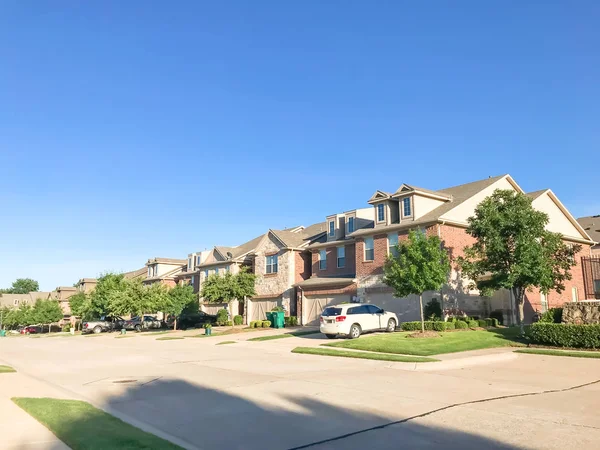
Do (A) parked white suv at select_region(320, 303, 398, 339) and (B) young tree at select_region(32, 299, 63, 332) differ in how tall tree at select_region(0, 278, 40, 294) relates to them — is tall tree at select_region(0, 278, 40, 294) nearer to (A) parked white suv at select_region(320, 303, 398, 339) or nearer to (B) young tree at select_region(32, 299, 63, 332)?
(B) young tree at select_region(32, 299, 63, 332)

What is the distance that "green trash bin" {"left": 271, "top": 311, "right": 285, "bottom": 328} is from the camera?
119ft

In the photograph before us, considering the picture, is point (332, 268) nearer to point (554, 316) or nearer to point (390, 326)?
point (390, 326)

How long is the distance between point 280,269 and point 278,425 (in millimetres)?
32440

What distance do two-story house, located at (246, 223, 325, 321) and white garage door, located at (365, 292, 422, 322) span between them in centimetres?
885

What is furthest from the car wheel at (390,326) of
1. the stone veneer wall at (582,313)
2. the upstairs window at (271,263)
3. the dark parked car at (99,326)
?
the dark parked car at (99,326)

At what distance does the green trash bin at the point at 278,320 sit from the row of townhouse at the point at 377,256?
4.59 feet

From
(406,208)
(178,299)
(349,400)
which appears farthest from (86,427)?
(178,299)

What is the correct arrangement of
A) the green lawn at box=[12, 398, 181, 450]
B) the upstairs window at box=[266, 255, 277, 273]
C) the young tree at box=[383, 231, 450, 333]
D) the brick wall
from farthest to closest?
the upstairs window at box=[266, 255, 277, 273] → the brick wall → the young tree at box=[383, 231, 450, 333] → the green lawn at box=[12, 398, 181, 450]

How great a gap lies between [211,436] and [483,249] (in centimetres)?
1995

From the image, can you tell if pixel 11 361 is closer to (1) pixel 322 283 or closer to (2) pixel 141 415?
(2) pixel 141 415

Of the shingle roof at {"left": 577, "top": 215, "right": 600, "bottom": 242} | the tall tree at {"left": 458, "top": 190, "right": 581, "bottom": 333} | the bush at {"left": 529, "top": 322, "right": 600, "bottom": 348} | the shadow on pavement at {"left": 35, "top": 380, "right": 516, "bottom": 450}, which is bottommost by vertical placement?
the shadow on pavement at {"left": 35, "top": 380, "right": 516, "bottom": 450}

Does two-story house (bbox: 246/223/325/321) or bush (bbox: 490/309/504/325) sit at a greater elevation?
two-story house (bbox: 246/223/325/321)

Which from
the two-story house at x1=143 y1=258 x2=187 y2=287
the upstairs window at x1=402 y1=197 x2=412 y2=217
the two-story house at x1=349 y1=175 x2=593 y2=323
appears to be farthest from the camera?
the two-story house at x1=143 y1=258 x2=187 y2=287

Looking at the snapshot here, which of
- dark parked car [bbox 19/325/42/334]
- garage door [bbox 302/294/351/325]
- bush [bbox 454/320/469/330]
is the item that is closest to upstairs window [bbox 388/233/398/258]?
garage door [bbox 302/294/351/325]
